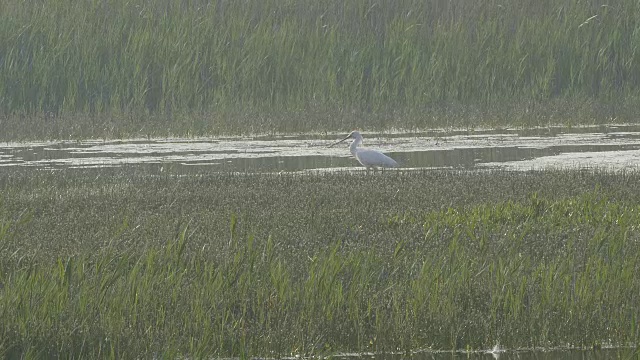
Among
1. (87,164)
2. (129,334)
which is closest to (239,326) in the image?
(129,334)

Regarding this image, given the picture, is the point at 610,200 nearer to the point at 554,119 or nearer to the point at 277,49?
the point at 554,119

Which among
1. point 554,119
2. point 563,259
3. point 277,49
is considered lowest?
point 563,259

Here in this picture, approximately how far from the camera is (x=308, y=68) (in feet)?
67.2

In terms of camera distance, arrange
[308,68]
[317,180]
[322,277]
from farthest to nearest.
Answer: [308,68] < [317,180] < [322,277]

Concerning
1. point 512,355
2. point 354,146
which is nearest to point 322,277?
point 512,355

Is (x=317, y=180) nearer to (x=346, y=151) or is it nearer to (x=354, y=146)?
(x=354, y=146)

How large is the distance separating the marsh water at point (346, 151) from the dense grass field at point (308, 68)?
0.91 metres

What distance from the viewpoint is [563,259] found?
23.9 ft

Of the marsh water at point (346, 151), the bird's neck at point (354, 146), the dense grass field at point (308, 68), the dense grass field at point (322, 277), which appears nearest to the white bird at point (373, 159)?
the marsh water at point (346, 151)

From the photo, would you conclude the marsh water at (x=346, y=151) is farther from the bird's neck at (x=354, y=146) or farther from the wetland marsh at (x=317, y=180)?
the bird's neck at (x=354, y=146)

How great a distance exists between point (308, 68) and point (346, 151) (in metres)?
4.48

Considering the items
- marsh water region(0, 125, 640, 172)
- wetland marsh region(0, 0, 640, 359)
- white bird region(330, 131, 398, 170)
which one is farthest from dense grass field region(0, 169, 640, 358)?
marsh water region(0, 125, 640, 172)

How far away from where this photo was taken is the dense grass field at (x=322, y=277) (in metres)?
6.08

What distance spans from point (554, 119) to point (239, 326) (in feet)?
42.2
